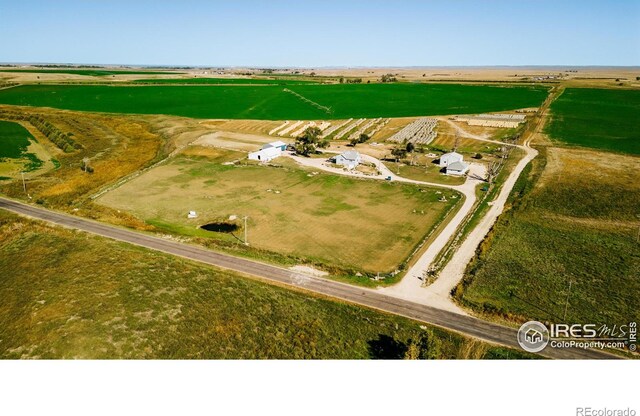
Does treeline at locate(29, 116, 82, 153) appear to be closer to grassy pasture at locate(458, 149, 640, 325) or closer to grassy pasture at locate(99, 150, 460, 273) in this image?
grassy pasture at locate(99, 150, 460, 273)

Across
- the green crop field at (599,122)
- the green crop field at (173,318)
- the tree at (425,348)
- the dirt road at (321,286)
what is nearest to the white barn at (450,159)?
the green crop field at (599,122)

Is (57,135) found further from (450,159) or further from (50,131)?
(450,159)

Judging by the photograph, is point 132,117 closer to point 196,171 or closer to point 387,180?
point 196,171

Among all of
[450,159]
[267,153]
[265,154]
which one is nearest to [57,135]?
[265,154]

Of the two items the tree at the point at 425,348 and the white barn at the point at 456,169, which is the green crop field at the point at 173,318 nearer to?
the tree at the point at 425,348

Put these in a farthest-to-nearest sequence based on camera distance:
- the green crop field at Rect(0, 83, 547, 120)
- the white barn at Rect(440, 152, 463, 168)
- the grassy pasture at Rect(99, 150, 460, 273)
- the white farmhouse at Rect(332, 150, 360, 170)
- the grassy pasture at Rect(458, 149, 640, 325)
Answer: the green crop field at Rect(0, 83, 547, 120) → the white farmhouse at Rect(332, 150, 360, 170) → the white barn at Rect(440, 152, 463, 168) → the grassy pasture at Rect(99, 150, 460, 273) → the grassy pasture at Rect(458, 149, 640, 325)

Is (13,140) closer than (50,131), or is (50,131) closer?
(13,140)

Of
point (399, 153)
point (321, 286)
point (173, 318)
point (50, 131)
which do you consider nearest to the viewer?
point (173, 318)

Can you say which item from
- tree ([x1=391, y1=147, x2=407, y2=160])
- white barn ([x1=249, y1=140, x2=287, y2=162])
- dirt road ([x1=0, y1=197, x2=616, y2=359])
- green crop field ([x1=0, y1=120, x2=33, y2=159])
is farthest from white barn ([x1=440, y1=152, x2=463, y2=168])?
green crop field ([x1=0, y1=120, x2=33, y2=159])
